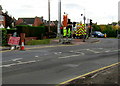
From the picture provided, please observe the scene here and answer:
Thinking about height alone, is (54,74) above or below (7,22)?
below

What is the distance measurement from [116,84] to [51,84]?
95.3 inches

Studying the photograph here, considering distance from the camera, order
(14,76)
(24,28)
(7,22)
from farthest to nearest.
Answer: (7,22), (24,28), (14,76)

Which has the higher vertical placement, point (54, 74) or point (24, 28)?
point (24, 28)

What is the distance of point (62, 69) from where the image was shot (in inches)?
421

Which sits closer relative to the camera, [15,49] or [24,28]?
[15,49]

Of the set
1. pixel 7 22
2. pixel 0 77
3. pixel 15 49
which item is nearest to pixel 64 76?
pixel 0 77

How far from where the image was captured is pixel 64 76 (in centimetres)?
918

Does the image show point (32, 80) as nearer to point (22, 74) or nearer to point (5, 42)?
point (22, 74)

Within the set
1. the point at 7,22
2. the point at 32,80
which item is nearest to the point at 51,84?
the point at 32,80

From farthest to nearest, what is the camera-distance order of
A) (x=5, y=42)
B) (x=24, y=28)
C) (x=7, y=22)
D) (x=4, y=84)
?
1. (x=7, y=22)
2. (x=24, y=28)
3. (x=5, y=42)
4. (x=4, y=84)

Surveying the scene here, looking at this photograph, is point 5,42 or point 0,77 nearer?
point 0,77

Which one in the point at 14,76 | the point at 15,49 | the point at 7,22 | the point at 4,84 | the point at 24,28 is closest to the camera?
the point at 4,84

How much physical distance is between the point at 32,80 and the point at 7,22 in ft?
139

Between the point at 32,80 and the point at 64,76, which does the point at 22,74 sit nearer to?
the point at 32,80
